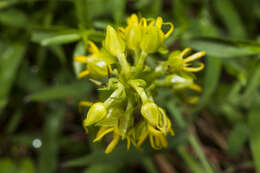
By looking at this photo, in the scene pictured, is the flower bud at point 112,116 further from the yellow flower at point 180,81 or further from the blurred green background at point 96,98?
the blurred green background at point 96,98

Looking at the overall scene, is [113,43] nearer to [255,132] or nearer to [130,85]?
[130,85]

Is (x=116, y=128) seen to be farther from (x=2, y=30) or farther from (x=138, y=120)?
(x=2, y=30)

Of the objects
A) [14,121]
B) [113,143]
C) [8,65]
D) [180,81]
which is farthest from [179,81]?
[14,121]

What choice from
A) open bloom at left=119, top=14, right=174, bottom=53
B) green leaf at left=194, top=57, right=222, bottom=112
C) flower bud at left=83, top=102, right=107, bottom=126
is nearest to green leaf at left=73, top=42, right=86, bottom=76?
open bloom at left=119, top=14, right=174, bottom=53

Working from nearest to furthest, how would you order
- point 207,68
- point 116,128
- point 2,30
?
point 116,128
point 207,68
point 2,30

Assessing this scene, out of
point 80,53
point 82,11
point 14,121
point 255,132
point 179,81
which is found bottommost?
point 255,132

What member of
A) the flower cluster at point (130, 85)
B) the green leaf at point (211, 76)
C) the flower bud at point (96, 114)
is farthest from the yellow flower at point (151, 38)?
the green leaf at point (211, 76)

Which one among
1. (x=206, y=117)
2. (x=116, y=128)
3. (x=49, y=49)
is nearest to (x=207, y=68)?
(x=206, y=117)
